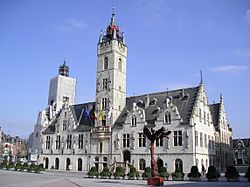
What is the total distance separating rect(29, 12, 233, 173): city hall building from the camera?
152 feet

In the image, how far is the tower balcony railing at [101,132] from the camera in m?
55.0

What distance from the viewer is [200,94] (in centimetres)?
5047

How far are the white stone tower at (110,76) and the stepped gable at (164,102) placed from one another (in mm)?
2191

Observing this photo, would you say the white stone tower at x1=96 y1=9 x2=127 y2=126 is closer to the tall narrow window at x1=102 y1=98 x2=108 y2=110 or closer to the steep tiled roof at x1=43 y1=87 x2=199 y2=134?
the tall narrow window at x1=102 y1=98 x2=108 y2=110

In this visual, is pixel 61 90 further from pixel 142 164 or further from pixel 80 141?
pixel 142 164

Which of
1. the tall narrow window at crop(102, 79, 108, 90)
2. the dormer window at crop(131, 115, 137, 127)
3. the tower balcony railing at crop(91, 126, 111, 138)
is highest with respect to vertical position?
the tall narrow window at crop(102, 79, 108, 90)

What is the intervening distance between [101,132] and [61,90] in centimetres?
4010

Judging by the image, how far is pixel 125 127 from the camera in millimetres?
52625

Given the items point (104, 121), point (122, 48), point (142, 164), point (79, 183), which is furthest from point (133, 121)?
point (79, 183)

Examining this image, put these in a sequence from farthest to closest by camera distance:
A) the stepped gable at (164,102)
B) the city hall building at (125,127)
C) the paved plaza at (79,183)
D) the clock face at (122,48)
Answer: the clock face at (122,48) → the stepped gable at (164,102) → the city hall building at (125,127) → the paved plaza at (79,183)

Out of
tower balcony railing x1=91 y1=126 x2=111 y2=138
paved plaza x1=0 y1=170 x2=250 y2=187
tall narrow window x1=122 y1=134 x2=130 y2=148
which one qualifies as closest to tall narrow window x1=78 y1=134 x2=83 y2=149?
tower balcony railing x1=91 y1=126 x2=111 y2=138

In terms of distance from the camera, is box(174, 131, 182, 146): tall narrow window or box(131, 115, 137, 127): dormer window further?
box(131, 115, 137, 127): dormer window

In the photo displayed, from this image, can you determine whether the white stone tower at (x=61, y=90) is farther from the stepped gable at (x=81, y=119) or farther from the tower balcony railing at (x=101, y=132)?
the tower balcony railing at (x=101, y=132)

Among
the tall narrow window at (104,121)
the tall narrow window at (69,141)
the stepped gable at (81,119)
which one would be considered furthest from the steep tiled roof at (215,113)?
the tall narrow window at (69,141)
